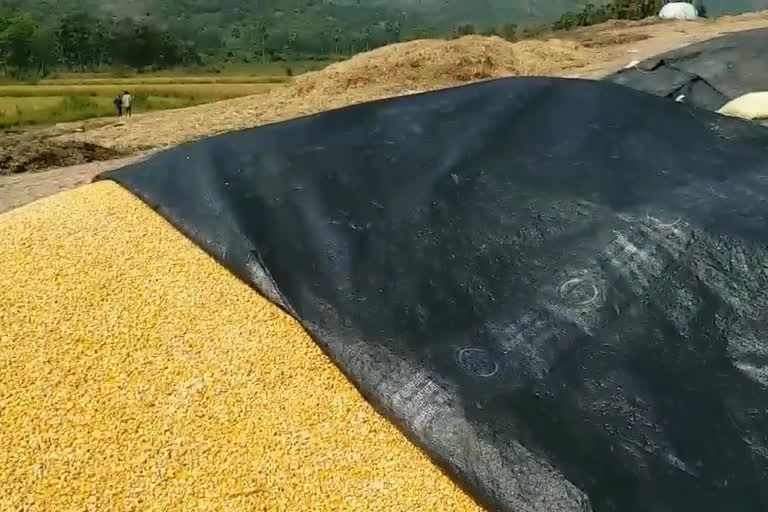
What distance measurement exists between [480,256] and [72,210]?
1508 millimetres

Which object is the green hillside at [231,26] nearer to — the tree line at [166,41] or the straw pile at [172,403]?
the tree line at [166,41]

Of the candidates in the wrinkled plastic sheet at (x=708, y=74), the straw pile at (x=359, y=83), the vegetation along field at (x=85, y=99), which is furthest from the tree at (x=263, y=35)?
the wrinkled plastic sheet at (x=708, y=74)

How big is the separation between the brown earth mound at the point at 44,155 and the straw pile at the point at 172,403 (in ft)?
15.4

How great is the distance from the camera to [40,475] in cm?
164

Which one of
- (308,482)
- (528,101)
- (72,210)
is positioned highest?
(528,101)

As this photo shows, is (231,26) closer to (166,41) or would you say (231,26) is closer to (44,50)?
(166,41)

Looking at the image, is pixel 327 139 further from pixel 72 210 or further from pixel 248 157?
pixel 72 210

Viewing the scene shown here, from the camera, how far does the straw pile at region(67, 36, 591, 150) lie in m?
8.59

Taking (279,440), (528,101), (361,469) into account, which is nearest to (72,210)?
(279,440)

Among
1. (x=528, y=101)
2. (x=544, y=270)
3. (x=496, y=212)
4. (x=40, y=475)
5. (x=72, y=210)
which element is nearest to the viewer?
(x=40, y=475)

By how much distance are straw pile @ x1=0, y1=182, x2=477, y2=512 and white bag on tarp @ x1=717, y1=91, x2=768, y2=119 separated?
11.7ft

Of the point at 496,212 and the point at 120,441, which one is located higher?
the point at 496,212

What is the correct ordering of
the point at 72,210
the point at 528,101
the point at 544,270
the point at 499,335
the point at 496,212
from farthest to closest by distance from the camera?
the point at 528,101 → the point at 72,210 → the point at 496,212 → the point at 544,270 → the point at 499,335

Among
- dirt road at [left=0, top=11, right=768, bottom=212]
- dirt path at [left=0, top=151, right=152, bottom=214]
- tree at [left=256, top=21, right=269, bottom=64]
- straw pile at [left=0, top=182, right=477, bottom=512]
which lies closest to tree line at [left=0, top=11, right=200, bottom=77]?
tree at [left=256, top=21, right=269, bottom=64]
